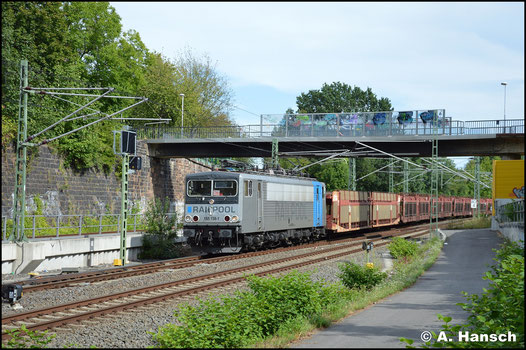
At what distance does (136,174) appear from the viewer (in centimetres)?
4253

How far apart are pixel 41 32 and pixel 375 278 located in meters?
27.6

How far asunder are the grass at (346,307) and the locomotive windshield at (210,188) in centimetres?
708

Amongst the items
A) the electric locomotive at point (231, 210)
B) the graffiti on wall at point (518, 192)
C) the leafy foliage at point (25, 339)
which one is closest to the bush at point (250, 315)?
the leafy foliage at point (25, 339)

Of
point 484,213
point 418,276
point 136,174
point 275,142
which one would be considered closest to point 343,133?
point 275,142

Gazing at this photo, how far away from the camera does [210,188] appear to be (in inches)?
981

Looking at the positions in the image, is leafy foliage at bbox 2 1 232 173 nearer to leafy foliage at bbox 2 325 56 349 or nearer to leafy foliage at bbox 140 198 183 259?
leafy foliage at bbox 140 198 183 259

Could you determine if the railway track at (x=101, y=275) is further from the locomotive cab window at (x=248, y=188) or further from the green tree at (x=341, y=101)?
the green tree at (x=341, y=101)

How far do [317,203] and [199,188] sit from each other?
10042mm

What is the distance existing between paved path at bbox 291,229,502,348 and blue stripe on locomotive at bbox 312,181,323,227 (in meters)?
12.1

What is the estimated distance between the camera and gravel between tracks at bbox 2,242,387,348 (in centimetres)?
1044

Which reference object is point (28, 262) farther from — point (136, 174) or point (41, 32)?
point (136, 174)

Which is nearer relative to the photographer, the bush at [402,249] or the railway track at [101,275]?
the railway track at [101,275]

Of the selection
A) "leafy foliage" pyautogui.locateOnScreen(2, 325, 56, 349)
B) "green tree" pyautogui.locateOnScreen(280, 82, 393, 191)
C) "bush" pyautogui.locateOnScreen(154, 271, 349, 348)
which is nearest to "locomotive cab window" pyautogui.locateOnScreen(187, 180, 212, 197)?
"bush" pyautogui.locateOnScreen(154, 271, 349, 348)

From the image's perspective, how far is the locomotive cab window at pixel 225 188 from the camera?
79.9ft
